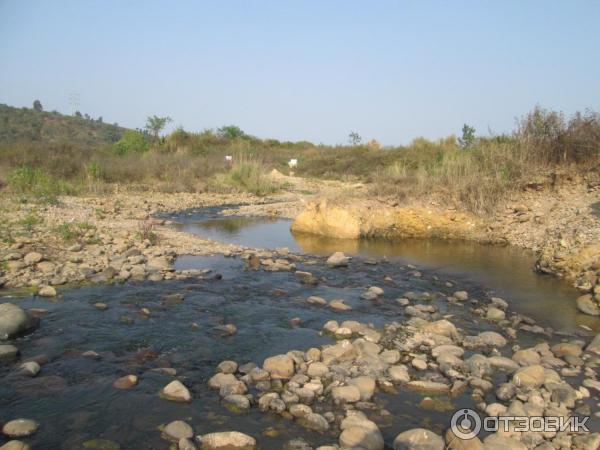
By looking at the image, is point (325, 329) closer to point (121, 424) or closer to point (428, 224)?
point (121, 424)

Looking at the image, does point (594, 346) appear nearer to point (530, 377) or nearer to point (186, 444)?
point (530, 377)

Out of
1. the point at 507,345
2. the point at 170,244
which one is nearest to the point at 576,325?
the point at 507,345

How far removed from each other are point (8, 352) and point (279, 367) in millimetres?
2988

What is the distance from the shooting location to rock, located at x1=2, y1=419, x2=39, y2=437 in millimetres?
3764

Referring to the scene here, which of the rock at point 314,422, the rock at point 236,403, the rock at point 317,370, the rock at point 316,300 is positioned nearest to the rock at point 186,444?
the rock at point 236,403

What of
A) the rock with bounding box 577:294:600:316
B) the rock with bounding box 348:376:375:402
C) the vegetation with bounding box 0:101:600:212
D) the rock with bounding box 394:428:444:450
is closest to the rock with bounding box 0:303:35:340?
the rock with bounding box 348:376:375:402

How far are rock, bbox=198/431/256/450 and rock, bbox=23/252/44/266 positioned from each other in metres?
6.23

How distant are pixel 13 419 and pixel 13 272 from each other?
15.7 ft

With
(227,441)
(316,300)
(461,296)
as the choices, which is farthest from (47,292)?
(461,296)

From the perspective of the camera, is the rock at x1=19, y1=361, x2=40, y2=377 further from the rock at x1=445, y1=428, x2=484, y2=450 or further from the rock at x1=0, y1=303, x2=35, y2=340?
the rock at x1=445, y1=428, x2=484, y2=450

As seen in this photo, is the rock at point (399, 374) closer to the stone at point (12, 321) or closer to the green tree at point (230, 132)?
the stone at point (12, 321)

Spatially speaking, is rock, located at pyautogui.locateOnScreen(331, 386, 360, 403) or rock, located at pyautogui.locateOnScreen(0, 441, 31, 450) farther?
rock, located at pyautogui.locateOnScreen(331, 386, 360, 403)

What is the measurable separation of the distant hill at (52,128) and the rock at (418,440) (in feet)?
142

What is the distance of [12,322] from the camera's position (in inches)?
219
